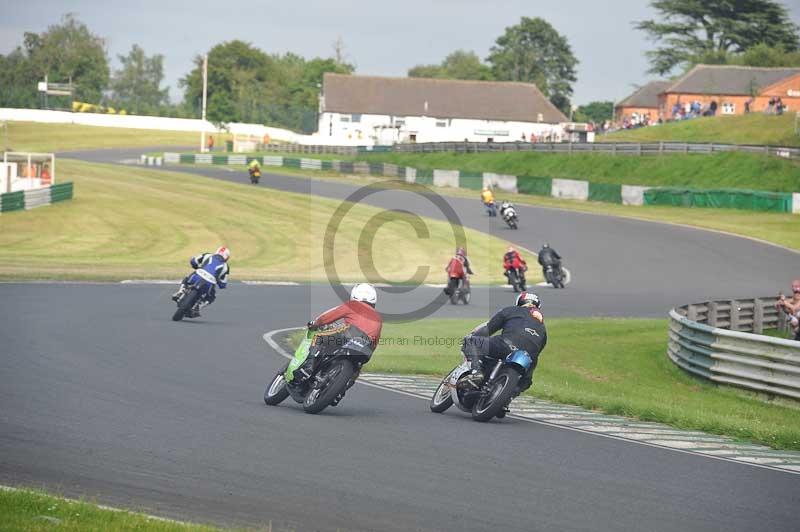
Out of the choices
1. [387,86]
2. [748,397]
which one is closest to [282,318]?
[748,397]

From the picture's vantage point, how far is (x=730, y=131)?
75.2m

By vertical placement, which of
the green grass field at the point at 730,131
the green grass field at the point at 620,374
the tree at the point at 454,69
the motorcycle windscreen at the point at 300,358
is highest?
the tree at the point at 454,69

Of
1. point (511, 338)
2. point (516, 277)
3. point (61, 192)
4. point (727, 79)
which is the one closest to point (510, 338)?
point (511, 338)

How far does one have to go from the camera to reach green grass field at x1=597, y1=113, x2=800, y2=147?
71.3 metres

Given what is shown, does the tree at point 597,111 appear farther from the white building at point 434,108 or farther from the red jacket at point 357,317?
the red jacket at point 357,317

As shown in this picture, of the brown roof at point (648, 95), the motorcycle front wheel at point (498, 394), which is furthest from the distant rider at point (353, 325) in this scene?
the brown roof at point (648, 95)

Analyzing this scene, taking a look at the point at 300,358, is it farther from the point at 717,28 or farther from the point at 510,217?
the point at 717,28

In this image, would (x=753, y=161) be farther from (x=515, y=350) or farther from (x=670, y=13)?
(x=670, y=13)

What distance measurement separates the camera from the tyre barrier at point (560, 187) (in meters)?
53.2

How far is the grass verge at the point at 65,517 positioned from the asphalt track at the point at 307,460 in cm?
35

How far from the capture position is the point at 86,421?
1002cm

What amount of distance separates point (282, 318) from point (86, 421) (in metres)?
13.3

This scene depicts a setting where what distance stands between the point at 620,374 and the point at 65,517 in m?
14.0

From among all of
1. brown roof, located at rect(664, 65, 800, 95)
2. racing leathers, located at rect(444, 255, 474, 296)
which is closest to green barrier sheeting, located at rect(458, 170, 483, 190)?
racing leathers, located at rect(444, 255, 474, 296)
